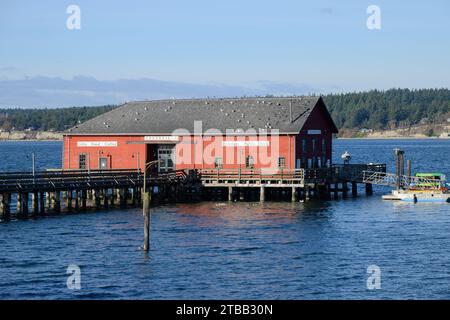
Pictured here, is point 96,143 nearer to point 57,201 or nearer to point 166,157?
point 166,157

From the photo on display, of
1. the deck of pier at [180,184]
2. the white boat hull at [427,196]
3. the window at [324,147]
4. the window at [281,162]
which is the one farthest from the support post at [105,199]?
the white boat hull at [427,196]

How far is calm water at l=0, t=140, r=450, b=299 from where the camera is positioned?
117 feet

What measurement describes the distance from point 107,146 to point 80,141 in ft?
7.69

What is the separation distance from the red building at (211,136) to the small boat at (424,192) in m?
7.65

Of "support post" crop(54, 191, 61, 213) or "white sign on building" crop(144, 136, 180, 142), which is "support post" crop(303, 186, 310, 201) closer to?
"white sign on building" crop(144, 136, 180, 142)

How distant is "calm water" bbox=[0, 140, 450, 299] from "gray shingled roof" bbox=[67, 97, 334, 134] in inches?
447

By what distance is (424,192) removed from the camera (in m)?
67.1

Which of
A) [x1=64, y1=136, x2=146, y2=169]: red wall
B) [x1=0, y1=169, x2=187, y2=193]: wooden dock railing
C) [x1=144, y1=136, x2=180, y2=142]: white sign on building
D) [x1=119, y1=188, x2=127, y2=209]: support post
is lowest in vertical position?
[x1=119, y1=188, x2=127, y2=209]: support post

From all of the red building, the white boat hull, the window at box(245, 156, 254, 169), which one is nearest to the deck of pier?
the window at box(245, 156, 254, 169)

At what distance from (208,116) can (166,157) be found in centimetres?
470

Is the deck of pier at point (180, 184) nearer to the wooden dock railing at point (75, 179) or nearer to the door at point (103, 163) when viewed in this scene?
the wooden dock railing at point (75, 179)

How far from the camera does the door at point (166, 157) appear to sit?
73188mm
